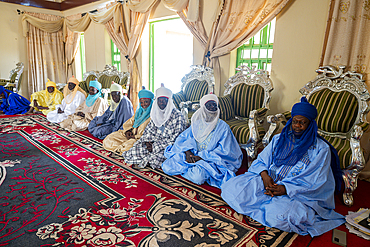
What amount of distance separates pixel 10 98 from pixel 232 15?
5.59 metres

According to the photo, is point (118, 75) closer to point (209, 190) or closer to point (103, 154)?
point (103, 154)

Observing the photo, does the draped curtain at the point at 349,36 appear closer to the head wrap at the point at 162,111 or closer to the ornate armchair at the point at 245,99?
the ornate armchair at the point at 245,99

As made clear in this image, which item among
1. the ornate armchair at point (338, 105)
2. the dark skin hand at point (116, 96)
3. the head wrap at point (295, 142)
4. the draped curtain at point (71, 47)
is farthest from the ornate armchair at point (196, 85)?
the draped curtain at point (71, 47)

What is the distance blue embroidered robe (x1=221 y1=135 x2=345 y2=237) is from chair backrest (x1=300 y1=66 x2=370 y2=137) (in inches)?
38.0

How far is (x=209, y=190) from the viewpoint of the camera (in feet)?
8.17

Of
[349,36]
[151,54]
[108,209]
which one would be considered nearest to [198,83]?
[151,54]

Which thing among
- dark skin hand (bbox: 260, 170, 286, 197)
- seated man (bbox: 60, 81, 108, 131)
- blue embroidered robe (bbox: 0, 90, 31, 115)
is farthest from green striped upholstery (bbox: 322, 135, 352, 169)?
blue embroidered robe (bbox: 0, 90, 31, 115)

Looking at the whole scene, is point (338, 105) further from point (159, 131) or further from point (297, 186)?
point (159, 131)

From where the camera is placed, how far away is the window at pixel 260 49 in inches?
154

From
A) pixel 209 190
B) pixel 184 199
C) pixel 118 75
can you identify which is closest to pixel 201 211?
pixel 184 199

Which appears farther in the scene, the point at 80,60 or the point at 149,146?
the point at 80,60

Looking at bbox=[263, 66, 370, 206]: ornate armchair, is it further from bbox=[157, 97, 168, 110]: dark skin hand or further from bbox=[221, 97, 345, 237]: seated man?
bbox=[157, 97, 168, 110]: dark skin hand

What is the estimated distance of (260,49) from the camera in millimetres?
4031

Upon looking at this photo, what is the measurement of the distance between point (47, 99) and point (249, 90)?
4.98 metres
